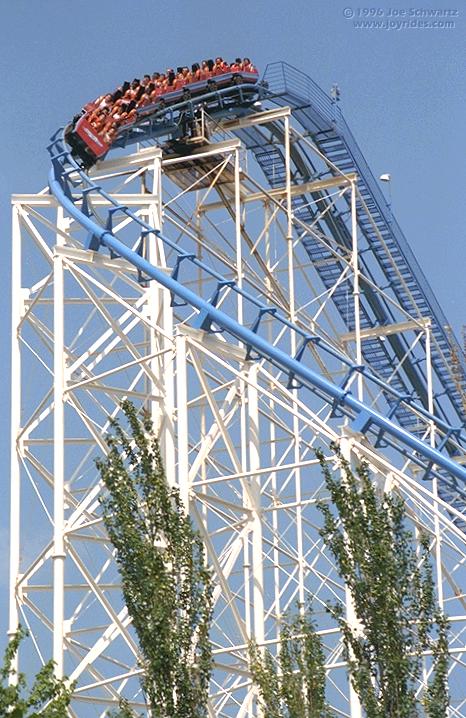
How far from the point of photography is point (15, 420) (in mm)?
31688

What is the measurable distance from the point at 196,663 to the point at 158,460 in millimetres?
2832

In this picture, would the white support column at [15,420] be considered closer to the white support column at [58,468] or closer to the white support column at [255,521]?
the white support column at [58,468]

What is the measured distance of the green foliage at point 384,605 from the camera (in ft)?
80.6

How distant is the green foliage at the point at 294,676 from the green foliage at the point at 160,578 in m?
0.72

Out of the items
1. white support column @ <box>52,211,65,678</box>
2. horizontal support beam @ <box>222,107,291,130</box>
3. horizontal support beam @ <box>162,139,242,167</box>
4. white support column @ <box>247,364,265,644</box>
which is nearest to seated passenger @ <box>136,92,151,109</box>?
horizontal support beam @ <box>162,139,242,167</box>

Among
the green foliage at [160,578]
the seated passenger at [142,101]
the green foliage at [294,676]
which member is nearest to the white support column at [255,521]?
the green foliage at [160,578]

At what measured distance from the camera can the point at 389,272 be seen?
1545 inches

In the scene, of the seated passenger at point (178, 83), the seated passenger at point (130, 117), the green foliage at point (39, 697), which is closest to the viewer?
the green foliage at point (39, 697)

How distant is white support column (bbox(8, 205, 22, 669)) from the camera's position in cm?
3058

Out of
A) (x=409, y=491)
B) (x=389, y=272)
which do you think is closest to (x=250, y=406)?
(x=409, y=491)

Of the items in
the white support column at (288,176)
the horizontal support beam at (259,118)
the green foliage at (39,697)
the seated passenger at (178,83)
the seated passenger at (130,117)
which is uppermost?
the seated passenger at (178,83)

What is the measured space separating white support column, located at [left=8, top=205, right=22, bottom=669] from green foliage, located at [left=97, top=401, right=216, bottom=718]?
440 cm

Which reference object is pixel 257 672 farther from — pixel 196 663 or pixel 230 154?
pixel 230 154

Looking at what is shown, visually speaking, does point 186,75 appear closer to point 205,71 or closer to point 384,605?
point 205,71
